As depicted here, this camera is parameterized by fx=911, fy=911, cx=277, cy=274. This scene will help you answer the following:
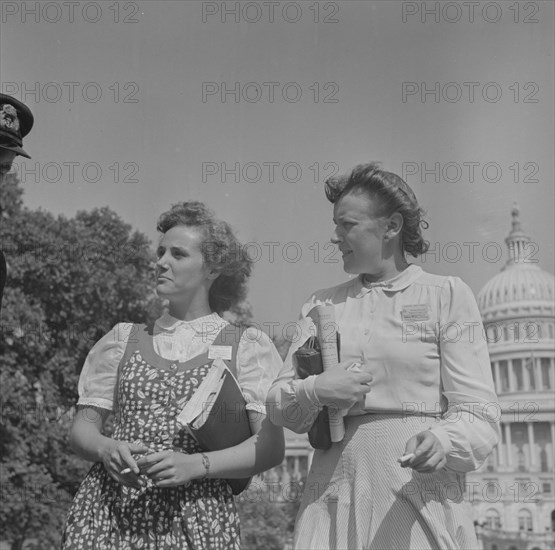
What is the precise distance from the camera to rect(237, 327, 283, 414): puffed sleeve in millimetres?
3320

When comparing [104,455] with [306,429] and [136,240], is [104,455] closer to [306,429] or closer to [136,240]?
[306,429]

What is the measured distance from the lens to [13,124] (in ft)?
10.0

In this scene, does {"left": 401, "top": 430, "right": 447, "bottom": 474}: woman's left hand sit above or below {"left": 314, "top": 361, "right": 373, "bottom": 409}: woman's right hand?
below

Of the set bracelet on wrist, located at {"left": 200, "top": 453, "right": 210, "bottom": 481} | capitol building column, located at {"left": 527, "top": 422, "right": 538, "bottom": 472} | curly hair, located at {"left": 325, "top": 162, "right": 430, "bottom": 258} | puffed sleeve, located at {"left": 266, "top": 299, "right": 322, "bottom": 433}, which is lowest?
bracelet on wrist, located at {"left": 200, "top": 453, "right": 210, "bottom": 481}

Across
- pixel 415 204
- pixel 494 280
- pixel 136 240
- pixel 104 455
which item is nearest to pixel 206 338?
Result: pixel 104 455

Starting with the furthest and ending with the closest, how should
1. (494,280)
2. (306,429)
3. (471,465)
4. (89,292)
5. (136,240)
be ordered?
(494,280)
(136,240)
(89,292)
(306,429)
(471,465)

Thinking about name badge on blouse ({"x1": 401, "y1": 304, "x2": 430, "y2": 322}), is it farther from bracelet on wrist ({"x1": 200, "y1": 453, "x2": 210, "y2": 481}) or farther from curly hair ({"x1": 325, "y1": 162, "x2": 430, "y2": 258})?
bracelet on wrist ({"x1": 200, "y1": 453, "x2": 210, "y2": 481})

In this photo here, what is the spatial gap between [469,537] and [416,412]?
39 centimetres

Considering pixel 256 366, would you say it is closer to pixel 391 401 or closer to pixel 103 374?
pixel 103 374

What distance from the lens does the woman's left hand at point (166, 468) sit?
295 centimetres

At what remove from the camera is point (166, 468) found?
2965 millimetres

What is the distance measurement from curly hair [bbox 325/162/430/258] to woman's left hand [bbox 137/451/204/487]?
1.00 meters

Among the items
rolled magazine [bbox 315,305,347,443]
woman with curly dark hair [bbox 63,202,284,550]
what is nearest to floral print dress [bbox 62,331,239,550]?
woman with curly dark hair [bbox 63,202,284,550]

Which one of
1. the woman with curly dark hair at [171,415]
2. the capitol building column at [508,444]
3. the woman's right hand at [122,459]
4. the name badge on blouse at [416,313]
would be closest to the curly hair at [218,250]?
the woman with curly dark hair at [171,415]
